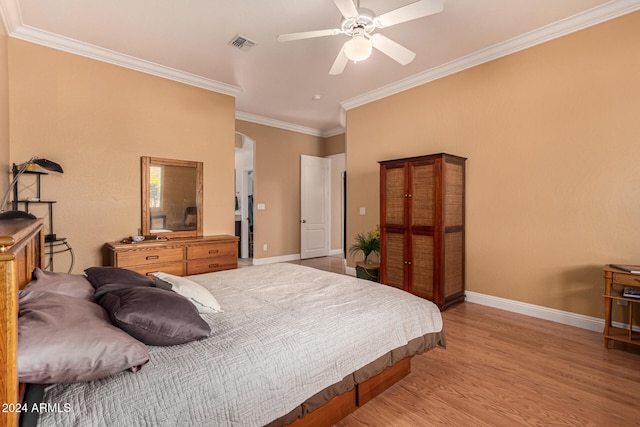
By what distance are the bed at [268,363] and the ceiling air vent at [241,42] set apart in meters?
2.54

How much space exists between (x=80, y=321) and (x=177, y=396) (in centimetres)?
44

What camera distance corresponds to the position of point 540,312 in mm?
3186

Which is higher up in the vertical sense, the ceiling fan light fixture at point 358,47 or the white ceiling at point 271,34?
the white ceiling at point 271,34

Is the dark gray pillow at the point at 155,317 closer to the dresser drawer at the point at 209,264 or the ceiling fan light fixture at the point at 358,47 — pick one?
the ceiling fan light fixture at the point at 358,47

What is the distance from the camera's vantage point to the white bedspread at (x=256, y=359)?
98cm

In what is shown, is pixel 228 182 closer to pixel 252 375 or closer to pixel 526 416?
pixel 252 375

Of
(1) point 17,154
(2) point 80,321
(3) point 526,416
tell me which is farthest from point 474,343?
(1) point 17,154

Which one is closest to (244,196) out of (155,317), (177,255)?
(177,255)

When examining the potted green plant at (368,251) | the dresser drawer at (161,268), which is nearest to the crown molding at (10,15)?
the dresser drawer at (161,268)

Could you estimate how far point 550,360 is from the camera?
232cm

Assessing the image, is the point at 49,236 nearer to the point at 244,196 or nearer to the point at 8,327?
the point at 8,327

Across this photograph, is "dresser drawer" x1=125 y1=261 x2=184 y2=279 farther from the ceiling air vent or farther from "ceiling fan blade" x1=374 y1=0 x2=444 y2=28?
"ceiling fan blade" x1=374 y1=0 x2=444 y2=28

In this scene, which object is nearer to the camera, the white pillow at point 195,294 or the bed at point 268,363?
the bed at point 268,363

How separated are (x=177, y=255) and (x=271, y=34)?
2.71m
